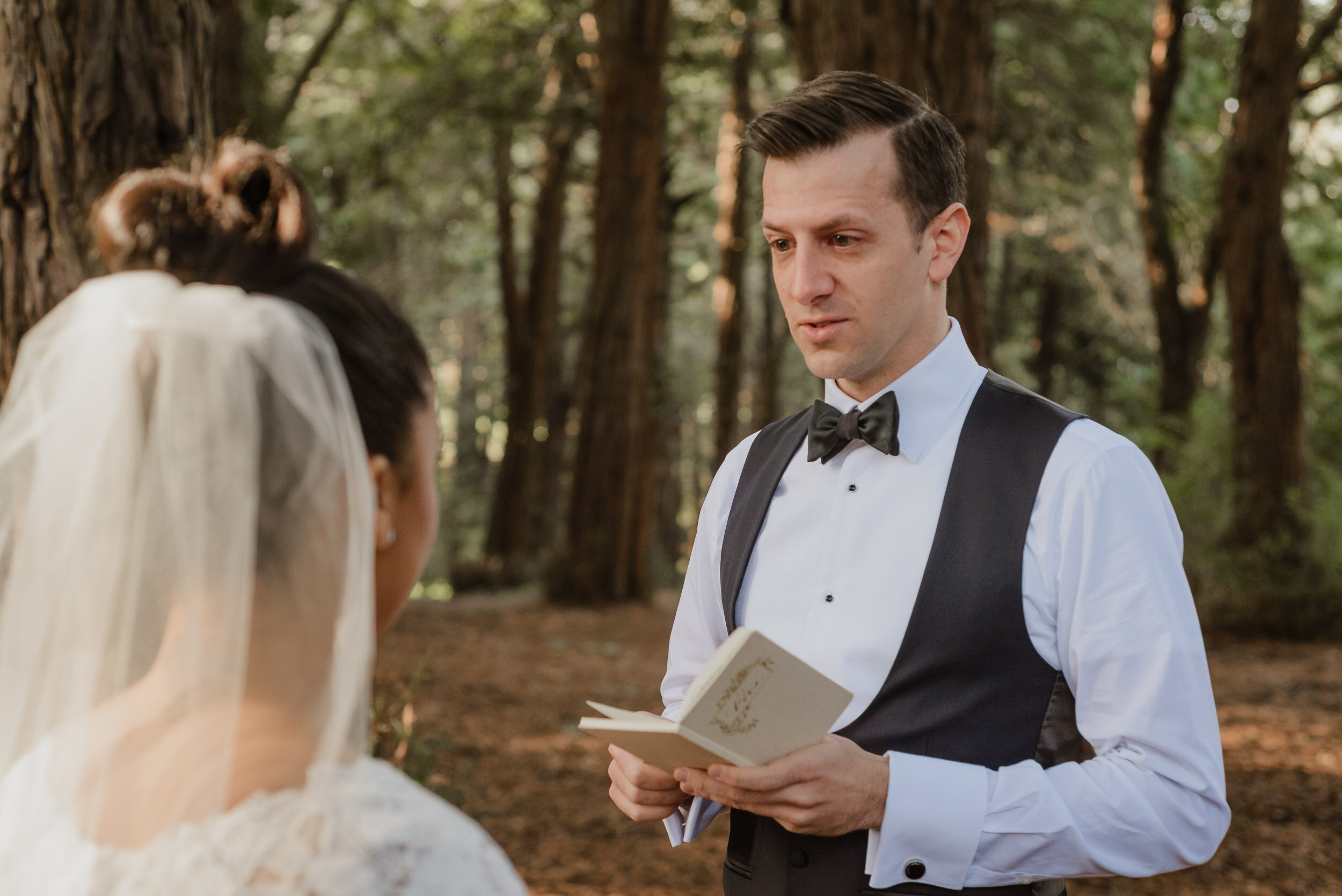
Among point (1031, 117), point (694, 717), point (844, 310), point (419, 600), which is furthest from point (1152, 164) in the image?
point (694, 717)

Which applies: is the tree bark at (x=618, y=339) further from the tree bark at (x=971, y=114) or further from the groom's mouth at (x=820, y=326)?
the groom's mouth at (x=820, y=326)

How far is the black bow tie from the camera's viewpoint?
2.33m

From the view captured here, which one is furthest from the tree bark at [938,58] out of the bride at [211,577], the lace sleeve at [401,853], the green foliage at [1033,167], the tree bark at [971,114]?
the green foliage at [1033,167]

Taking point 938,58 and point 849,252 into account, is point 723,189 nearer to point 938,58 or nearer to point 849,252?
point 938,58

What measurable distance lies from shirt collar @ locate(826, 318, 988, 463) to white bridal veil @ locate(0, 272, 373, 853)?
1233mm

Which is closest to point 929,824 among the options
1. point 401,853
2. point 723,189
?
point 401,853

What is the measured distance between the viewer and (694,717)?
69.5 inches

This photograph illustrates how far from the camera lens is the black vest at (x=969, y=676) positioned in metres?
2.04

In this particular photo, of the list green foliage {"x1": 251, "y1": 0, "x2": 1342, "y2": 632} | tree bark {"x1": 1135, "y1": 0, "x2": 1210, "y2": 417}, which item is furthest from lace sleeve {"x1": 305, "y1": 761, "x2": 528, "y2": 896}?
tree bark {"x1": 1135, "y1": 0, "x2": 1210, "y2": 417}

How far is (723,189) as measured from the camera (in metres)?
16.0

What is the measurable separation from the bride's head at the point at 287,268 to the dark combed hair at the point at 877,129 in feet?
3.48

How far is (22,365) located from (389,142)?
466 inches

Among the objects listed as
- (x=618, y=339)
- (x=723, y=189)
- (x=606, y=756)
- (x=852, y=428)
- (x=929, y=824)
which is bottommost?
(x=606, y=756)

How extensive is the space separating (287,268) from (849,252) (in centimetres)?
119
